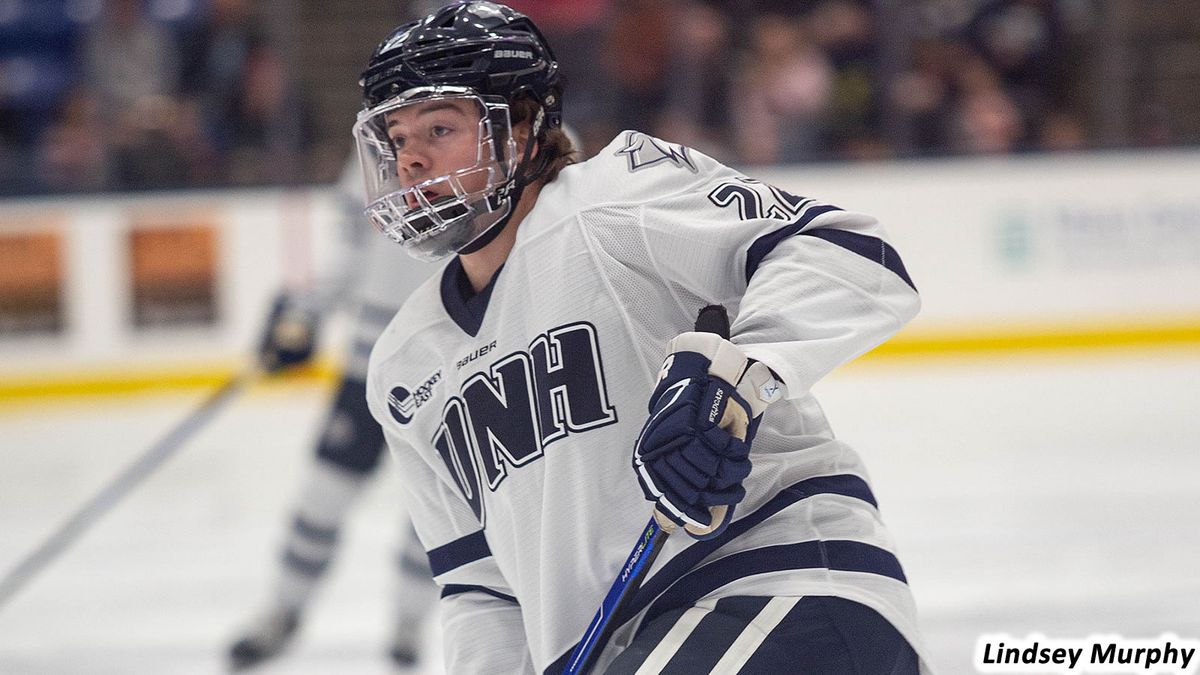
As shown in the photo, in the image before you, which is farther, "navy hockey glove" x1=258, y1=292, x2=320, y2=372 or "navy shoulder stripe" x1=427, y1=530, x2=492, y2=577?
"navy hockey glove" x1=258, y1=292, x2=320, y2=372

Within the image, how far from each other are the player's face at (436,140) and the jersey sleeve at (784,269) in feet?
0.63

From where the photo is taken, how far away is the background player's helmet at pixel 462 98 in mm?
1386

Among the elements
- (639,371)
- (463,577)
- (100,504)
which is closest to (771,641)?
(639,371)

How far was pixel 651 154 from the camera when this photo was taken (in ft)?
4.52

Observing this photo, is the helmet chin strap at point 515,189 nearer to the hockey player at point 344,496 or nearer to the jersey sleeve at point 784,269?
the jersey sleeve at point 784,269

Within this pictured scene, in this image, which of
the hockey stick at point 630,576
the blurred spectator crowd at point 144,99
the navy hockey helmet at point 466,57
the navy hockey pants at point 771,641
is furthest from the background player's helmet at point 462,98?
the blurred spectator crowd at point 144,99

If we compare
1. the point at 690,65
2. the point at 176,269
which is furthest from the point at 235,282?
the point at 690,65

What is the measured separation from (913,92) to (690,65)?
0.98 meters

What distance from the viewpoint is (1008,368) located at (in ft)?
18.7

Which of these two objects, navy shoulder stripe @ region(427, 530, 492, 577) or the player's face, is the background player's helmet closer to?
the player's face

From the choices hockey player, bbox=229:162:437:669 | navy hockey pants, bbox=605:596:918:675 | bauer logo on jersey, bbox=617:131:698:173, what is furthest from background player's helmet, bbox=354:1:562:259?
hockey player, bbox=229:162:437:669

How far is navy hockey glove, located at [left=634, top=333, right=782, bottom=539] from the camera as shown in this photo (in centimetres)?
115

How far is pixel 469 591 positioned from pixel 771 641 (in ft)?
1.35

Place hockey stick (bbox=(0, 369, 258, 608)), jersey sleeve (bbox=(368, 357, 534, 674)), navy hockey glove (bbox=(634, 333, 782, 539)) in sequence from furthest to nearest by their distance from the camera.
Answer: hockey stick (bbox=(0, 369, 258, 608))
jersey sleeve (bbox=(368, 357, 534, 674))
navy hockey glove (bbox=(634, 333, 782, 539))
